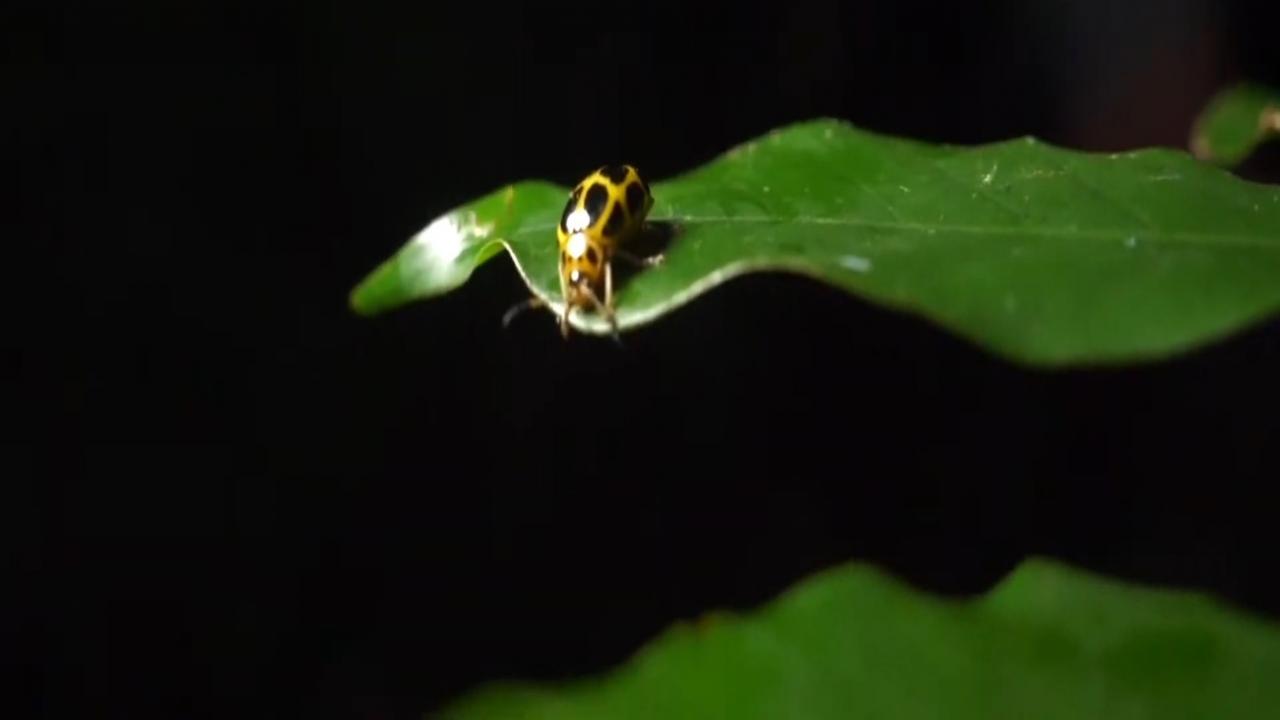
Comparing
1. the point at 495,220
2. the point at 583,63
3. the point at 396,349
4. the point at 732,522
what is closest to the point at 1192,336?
the point at 495,220

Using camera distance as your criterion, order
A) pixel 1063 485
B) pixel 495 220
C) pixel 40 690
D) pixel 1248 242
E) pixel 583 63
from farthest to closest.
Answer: pixel 583 63 < pixel 1063 485 < pixel 40 690 < pixel 495 220 < pixel 1248 242

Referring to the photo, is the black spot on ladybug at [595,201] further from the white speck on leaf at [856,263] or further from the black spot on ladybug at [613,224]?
the white speck on leaf at [856,263]

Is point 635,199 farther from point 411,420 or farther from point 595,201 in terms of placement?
point 411,420

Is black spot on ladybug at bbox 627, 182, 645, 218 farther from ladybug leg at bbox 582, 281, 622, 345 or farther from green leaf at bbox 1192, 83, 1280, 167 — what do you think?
green leaf at bbox 1192, 83, 1280, 167

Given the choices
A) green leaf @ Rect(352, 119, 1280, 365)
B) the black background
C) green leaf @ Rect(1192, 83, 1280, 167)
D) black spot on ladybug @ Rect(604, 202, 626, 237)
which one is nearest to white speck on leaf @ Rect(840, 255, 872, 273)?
green leaf @ Rect(352, 119, 1280, 365)

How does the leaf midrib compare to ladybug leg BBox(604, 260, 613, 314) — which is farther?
ladybug leg BBox(604, 260, 613, 314)

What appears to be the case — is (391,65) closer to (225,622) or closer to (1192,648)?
(225,622)

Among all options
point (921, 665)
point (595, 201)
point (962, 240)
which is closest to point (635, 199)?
point (595, 201)
